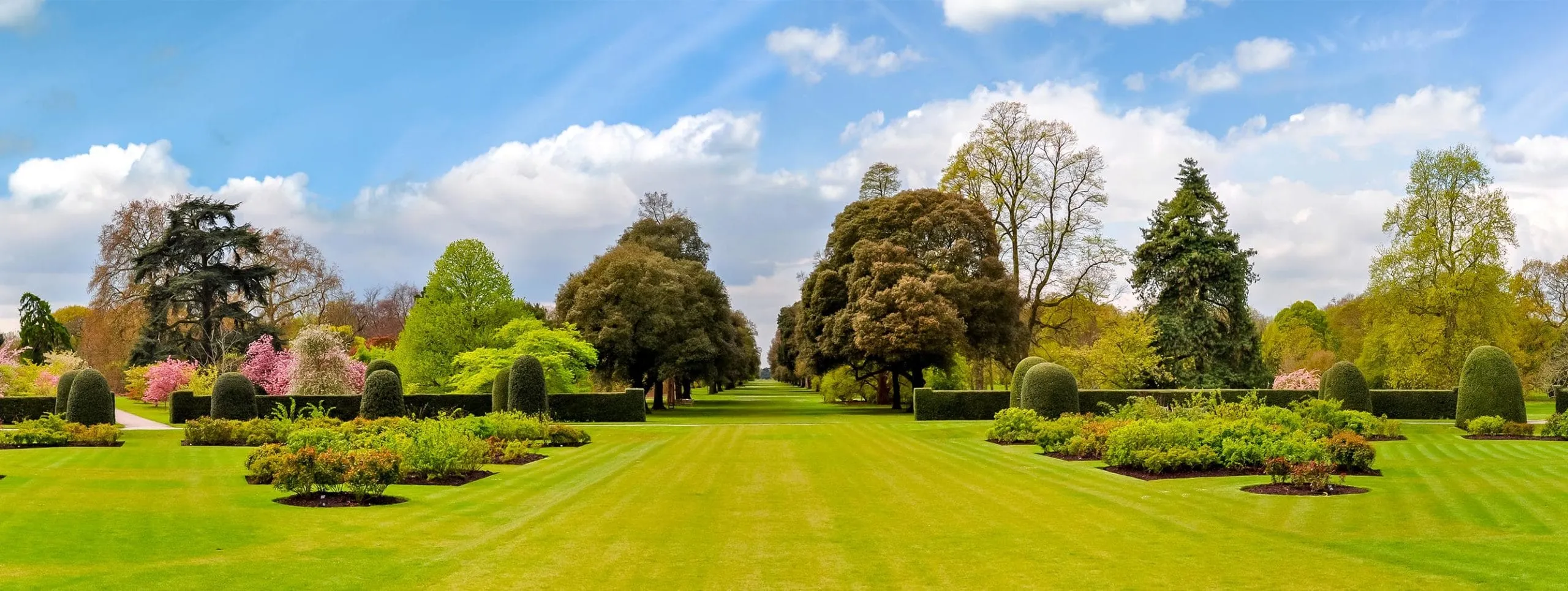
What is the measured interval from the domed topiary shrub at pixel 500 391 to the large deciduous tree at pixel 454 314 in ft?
21.7

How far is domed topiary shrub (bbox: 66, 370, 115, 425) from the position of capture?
25172 mm

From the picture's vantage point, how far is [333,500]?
39.2 ft

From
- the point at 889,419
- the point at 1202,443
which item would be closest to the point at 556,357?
the point at 889,419

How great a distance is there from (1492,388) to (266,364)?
43108 mm

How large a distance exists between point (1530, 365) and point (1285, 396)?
2264cm

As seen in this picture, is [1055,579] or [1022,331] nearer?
[1055,579]

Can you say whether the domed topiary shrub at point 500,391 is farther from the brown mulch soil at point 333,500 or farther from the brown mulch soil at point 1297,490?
the brown mulch soil at point 1297,490

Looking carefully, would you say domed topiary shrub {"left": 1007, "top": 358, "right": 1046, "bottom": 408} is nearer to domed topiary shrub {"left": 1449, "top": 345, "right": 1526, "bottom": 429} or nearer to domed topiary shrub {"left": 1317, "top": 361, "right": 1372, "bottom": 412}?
domed topiary shrub {"left": 1317, "top": 361, "right": 1372, "bottom": 412}

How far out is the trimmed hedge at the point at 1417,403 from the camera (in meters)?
34.3

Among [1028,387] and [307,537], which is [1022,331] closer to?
[1028,387]

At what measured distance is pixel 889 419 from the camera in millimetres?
35531

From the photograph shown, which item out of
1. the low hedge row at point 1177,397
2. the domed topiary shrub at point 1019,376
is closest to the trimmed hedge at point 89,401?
the low hedge row at point 1177,397

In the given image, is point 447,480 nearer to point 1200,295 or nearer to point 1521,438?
point 1521,438

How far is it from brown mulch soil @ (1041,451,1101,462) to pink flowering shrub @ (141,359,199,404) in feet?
116
